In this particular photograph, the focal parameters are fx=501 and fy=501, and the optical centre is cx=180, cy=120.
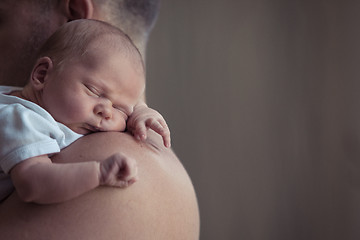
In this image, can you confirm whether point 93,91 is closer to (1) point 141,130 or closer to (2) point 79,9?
(1) point 141,130

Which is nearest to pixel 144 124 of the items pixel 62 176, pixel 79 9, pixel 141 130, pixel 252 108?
pixel 141 130

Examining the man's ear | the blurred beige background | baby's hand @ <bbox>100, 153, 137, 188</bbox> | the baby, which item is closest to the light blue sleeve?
the baby

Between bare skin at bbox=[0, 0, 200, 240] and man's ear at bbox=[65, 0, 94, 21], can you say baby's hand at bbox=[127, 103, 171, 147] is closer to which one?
bare skin at bbox=[0, 0, 200, 240]

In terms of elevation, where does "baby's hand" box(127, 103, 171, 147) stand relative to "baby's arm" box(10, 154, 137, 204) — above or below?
above

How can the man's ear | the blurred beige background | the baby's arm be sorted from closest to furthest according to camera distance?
the baby's arm < the man's ear < the blurred beige background

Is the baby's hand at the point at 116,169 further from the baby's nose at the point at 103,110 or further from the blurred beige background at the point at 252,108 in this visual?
the blurred beige background at the point at 252,108

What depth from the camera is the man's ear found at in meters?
1.19

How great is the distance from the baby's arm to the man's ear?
20.9 inches

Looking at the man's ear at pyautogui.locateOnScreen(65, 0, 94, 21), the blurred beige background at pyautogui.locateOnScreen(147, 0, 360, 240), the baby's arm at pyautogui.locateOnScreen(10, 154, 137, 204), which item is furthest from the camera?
the blurred beige background at pyautogui.locateOnScreen(147, 0, 360, 240)

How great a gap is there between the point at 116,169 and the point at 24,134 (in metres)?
0.16

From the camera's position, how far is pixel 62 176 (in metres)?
0.74

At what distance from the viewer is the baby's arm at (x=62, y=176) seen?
0.74 meters

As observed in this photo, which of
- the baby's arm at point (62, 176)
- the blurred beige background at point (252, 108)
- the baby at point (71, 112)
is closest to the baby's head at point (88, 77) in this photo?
the baby at point (71, 112)

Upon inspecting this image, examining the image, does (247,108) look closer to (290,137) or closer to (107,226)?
(290,137)
